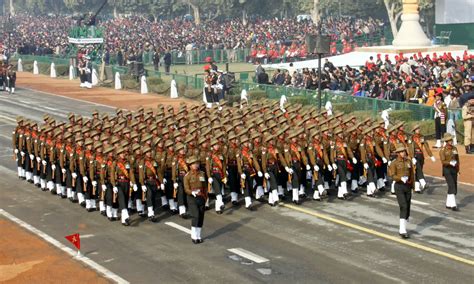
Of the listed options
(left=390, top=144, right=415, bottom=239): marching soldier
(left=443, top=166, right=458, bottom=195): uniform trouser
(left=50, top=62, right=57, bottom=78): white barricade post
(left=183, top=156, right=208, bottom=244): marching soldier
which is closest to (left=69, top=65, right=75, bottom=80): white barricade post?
(left=50, top=62, right=57, bottom=78): white barricade post

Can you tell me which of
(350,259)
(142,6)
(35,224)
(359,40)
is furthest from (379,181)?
(142,6)

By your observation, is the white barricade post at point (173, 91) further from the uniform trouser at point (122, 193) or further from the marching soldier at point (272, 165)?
the uniform trouser at point (122, 193)

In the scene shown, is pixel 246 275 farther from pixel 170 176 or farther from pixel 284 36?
pixel 284 36

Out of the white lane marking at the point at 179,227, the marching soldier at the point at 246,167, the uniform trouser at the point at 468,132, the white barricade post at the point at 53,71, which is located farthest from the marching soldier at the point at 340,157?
the white barricade post at the point at 53,71

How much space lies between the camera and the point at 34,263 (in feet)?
66.6

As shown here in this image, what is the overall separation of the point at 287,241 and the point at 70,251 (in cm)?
449

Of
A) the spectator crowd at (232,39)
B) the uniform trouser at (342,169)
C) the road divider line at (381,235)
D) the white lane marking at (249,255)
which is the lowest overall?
the white lane marking at (249,255)

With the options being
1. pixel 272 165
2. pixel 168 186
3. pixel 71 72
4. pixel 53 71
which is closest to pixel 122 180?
pixel 168 186

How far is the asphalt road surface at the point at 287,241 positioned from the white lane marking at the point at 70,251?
0.16m

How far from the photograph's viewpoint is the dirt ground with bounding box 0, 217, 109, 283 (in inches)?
755

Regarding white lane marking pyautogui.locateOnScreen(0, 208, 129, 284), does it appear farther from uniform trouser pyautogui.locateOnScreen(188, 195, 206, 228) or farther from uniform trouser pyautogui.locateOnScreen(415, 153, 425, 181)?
uniform trouser pyautogui.locateOnScreen(415, 153, 425, 181)

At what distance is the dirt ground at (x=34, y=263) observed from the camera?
19.2 metres

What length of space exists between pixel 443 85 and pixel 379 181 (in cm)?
1445

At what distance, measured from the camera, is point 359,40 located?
74.4 meters
